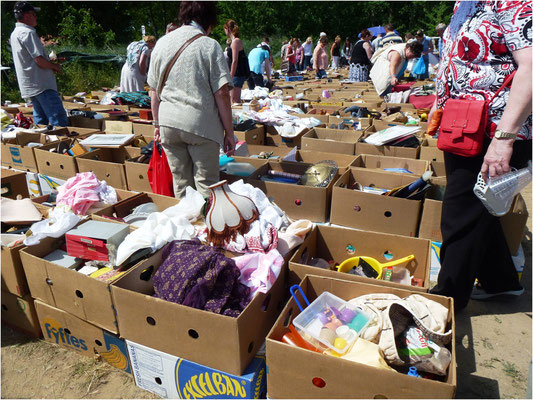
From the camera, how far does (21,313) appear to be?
196 centimetres

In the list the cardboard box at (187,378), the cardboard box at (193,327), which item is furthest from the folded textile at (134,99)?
the cardboard box at (187,378)

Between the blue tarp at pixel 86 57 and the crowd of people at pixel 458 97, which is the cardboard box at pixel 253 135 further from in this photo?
the blue tarp at pixel 86 57

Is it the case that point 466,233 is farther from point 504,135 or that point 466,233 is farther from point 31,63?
point 31,63

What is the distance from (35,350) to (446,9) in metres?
28.8

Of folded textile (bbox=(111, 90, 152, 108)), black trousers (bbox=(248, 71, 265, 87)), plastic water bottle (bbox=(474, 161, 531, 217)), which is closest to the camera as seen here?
plastic water bottle (bbox=(474, 161, 531, 217))

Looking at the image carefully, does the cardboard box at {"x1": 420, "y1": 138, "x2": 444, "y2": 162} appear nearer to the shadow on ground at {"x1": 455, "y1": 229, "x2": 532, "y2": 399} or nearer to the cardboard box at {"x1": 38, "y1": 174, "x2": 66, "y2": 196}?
the shadow on ground at {"x1": 455, "y1": 229, "x2": 532, "y2": 399}

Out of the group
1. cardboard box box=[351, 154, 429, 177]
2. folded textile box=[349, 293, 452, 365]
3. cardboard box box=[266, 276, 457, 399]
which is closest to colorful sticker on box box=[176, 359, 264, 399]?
cardboard box box=[266, 276, 457, 399]

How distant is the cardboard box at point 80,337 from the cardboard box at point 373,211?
1.46 metres

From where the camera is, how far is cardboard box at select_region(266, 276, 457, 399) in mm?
1131

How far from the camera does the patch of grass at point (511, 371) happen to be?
1.72 meters

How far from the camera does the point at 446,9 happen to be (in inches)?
963

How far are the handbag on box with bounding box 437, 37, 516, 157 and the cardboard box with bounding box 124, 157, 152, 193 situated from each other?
6.89 ft

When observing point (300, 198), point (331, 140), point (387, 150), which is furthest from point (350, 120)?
point (300, 198)

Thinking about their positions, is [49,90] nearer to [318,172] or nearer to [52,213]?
[52,213]
